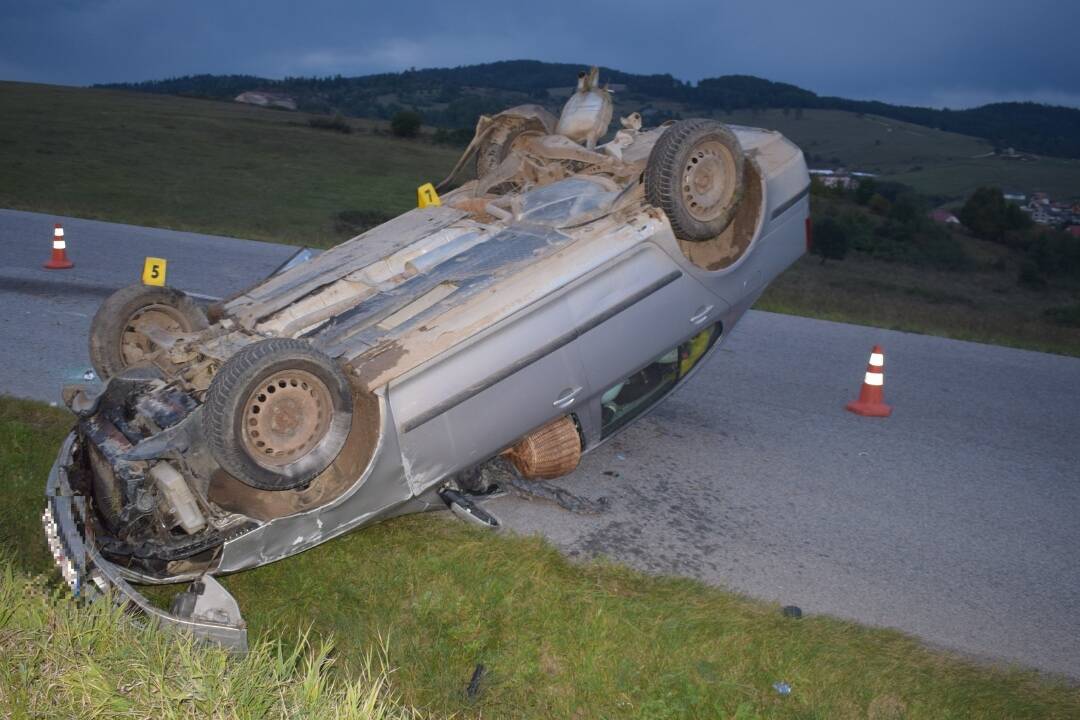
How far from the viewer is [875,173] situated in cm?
4669

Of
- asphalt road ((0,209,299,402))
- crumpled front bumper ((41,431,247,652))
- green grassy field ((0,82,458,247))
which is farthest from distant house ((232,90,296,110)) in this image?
crumpled front bumper ((41,431,247,652))

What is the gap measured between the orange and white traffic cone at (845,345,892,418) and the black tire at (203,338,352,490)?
4.74 metres

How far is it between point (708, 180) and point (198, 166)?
2777 cm

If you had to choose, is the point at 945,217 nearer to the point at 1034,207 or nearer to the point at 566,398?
the point at 1034,207

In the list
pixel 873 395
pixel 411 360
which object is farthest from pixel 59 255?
pixel 873 395

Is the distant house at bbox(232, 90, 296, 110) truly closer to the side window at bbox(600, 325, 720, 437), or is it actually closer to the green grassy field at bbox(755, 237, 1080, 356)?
the green grassy field at bbox(755, 237, 1080, 356)

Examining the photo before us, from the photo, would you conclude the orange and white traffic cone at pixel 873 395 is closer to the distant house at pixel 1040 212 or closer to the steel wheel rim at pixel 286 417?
the steel wheel rim at pixel 286 417

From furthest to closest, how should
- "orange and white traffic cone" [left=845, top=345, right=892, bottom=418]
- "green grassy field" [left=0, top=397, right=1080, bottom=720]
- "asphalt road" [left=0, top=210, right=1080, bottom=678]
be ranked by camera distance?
"orange and white traffic cone" [left=845, top=345, right=892, bottom=418]
"asphalt road" [left=0, top=210, right=1080, bottom=678]
"green grassy field" [left=0, top=397, right=1080, bottom=720]

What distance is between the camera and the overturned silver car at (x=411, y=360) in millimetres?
4465

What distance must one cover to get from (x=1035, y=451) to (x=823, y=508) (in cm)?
229

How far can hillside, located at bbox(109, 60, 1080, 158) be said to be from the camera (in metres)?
47.5

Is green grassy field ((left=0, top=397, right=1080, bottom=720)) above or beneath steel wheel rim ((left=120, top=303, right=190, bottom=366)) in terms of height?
beneath

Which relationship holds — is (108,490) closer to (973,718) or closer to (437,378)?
(437,378)

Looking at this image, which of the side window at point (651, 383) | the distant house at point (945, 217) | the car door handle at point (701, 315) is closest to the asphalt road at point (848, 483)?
the side window at point (651, 383)
